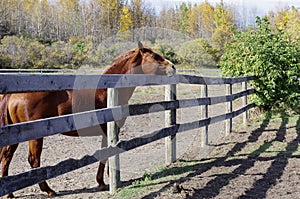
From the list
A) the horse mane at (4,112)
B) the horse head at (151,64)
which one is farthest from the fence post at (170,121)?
the horse mane at (4,112)

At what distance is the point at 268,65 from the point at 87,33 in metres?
29.9

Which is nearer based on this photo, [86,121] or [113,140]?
[86,121]

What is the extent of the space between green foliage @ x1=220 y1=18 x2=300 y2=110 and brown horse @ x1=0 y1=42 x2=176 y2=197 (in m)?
6.31

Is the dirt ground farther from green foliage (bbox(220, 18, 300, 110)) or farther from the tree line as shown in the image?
the tree line

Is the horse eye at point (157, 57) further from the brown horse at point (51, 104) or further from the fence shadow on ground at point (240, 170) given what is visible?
the fence shadow on ground at point (240, 170)

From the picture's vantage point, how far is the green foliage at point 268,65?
10.4 meters

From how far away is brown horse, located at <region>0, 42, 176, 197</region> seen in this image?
438cm

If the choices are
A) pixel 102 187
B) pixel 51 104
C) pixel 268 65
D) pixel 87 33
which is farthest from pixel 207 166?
pixel 87 33

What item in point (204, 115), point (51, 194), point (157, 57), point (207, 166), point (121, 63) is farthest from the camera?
point (204, 115)

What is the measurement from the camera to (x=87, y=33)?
124ft

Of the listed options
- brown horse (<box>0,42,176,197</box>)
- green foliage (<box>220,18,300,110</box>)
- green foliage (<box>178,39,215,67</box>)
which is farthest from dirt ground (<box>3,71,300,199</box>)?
green foliage (<box>178,39,215,67</box>)

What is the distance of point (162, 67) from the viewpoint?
16.1ft

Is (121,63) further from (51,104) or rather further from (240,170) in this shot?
(240,170)

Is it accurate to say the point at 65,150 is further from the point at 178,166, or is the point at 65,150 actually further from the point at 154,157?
the point at 178,166
